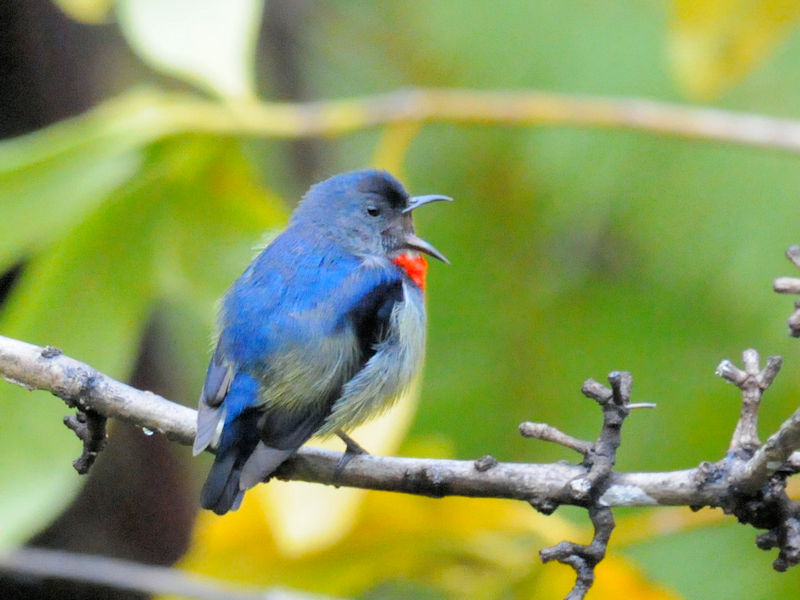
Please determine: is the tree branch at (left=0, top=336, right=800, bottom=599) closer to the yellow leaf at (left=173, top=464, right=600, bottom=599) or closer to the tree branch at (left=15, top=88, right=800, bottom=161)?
the yellow leaf at (left=173, top=464, right=600, bottom=599)

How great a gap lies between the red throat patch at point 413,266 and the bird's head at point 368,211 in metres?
0.03

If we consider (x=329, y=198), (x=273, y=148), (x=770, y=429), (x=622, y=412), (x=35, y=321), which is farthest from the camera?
→ (x=273, y=148)

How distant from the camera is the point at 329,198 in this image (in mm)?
3580

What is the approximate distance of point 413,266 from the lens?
3.42 metres

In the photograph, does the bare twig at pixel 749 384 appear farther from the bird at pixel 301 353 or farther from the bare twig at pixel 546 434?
the bird at pixel 301 353

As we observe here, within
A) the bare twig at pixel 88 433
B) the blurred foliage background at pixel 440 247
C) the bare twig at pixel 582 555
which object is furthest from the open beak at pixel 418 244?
the bare twig at pixel 582 555

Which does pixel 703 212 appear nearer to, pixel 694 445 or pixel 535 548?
pixel 694 445

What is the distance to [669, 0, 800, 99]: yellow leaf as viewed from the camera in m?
3.59

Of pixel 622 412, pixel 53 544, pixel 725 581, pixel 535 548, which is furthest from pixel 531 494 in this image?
pixel 53 544

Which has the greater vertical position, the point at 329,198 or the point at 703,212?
the point at 703,212

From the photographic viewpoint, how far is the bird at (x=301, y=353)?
2.56 meters

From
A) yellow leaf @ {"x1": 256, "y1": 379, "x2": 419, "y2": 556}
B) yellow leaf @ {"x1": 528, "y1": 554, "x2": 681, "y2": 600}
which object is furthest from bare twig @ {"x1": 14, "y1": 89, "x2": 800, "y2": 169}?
yellow leaf @ {"x1": 528, "y1": 554, "x2": 681, "y2": 600}

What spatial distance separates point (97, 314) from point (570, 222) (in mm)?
2127

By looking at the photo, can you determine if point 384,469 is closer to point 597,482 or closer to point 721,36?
point 597,482
